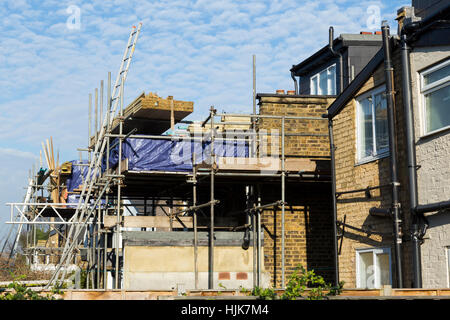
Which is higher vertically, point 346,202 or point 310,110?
point 310,110

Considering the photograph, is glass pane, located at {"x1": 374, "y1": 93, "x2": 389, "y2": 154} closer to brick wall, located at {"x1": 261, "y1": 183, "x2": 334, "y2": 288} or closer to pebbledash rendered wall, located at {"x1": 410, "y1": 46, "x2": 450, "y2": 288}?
pebbledash rendered wall, located at {"x1": 410, "y1": 46, "x2": 450, "y2": 288}

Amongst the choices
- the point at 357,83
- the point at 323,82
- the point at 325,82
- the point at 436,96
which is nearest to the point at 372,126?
the point at 357,83

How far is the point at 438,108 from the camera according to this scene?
488 inches

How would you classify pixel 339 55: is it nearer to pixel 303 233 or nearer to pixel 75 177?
pixel 303 233

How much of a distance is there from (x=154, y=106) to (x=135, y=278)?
5294 millimetres

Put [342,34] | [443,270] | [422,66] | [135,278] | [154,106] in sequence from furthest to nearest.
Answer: [342,34]
[154,106]
[135,278]
[422,66]
[443,270]

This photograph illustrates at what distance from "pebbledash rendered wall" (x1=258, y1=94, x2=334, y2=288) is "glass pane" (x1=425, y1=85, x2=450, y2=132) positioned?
5.81 m

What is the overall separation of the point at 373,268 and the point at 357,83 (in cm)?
435

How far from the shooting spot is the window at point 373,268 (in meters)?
13.6

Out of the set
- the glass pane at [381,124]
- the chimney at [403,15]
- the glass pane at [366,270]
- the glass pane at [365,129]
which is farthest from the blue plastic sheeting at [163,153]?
the chimney at [403,15]

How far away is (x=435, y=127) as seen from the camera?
40.8ft

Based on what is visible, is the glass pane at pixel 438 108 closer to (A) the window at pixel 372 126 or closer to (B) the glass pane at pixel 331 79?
(A) the window at pixel 372 126

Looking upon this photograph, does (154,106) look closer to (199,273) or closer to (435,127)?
(199,273)

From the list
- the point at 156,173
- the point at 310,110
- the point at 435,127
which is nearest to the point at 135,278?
the point at 156,173
